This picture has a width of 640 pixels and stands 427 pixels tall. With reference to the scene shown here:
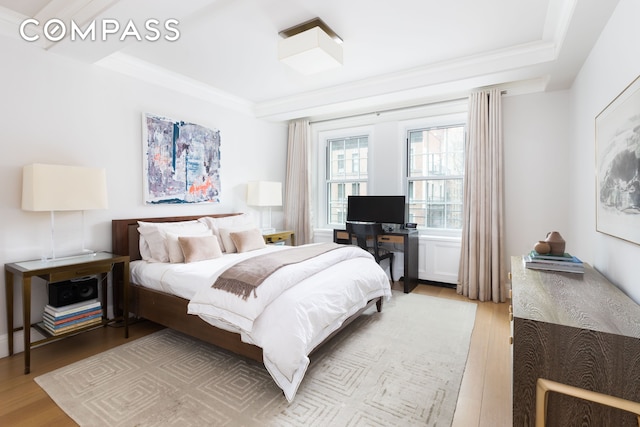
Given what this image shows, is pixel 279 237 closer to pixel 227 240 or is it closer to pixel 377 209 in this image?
pixel 227 240

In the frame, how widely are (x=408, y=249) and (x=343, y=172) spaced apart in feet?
6.14

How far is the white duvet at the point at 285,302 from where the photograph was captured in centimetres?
192

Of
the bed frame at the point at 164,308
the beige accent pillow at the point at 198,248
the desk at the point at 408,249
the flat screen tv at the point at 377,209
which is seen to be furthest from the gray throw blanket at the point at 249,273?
the flat screen tv at the point at 377,209

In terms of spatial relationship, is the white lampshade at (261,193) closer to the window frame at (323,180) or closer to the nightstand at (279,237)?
the nightstand at (279,237)

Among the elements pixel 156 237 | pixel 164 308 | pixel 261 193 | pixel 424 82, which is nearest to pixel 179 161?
pixel 156 237

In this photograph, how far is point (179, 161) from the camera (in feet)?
12.5

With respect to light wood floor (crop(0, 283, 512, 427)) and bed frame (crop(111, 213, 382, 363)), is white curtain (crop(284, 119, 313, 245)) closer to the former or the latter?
bed frame (crop(111, 213, 382, 363))

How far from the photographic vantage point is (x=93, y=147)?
3041mm

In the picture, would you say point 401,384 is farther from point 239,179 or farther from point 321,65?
point 239,179

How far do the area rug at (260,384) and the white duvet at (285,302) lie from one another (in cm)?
25

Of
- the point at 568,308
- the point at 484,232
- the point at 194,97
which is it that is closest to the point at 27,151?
the point at 194,97

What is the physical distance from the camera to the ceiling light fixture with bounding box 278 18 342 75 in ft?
8.66

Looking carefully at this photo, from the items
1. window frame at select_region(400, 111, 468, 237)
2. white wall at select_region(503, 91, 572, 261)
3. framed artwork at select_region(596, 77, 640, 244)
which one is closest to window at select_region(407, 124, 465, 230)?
window frame at select_region(400, 111, 468, 237)

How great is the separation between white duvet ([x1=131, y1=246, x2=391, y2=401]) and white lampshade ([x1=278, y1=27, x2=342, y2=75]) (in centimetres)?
179
